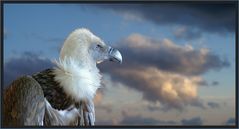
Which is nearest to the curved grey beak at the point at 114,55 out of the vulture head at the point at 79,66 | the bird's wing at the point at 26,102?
the vulture head at the point at 79,66

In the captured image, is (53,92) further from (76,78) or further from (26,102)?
(26,102)

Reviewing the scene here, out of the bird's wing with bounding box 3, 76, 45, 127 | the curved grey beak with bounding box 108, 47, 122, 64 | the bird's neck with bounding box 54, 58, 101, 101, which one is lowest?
the bird's wing with bounding box 3, 76, 45, 127

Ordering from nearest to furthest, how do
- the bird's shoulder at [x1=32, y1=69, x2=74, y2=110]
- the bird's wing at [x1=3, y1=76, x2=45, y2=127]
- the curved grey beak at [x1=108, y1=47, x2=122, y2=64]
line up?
the bird's wing at [x1=3, y1=76, x2=45, y2=127] < the bird's shoulder at [x1=32, y1=69, x2=74, y2=110] < the curved grey beak at [x1=108, y1=47, x2=122, y2=64]

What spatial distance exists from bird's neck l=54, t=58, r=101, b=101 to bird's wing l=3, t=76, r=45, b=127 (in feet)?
0.81

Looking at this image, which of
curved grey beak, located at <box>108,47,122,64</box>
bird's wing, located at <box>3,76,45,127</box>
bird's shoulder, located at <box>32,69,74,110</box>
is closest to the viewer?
bird's wing, located at <box>3,76,45,127</box>

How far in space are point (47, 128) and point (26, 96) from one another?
0.33 metres

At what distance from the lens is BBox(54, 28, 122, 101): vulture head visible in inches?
182

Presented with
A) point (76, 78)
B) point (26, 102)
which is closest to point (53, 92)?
point (76, 78)

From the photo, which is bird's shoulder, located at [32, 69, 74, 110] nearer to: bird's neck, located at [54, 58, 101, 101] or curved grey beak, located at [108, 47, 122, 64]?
bird's neck, located at [54, 58, 101, 101]

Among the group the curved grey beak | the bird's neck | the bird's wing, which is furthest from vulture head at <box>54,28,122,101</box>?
the bird's wing

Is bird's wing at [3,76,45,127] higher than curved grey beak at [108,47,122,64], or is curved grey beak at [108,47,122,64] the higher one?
curved grey beak at [108,47,122,64]

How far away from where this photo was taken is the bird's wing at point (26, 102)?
438 cm

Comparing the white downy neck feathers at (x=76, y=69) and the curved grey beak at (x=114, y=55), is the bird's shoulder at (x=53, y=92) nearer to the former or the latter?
the white downy neck feathers at (x=76, y=69)

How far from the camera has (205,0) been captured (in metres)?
4.80
